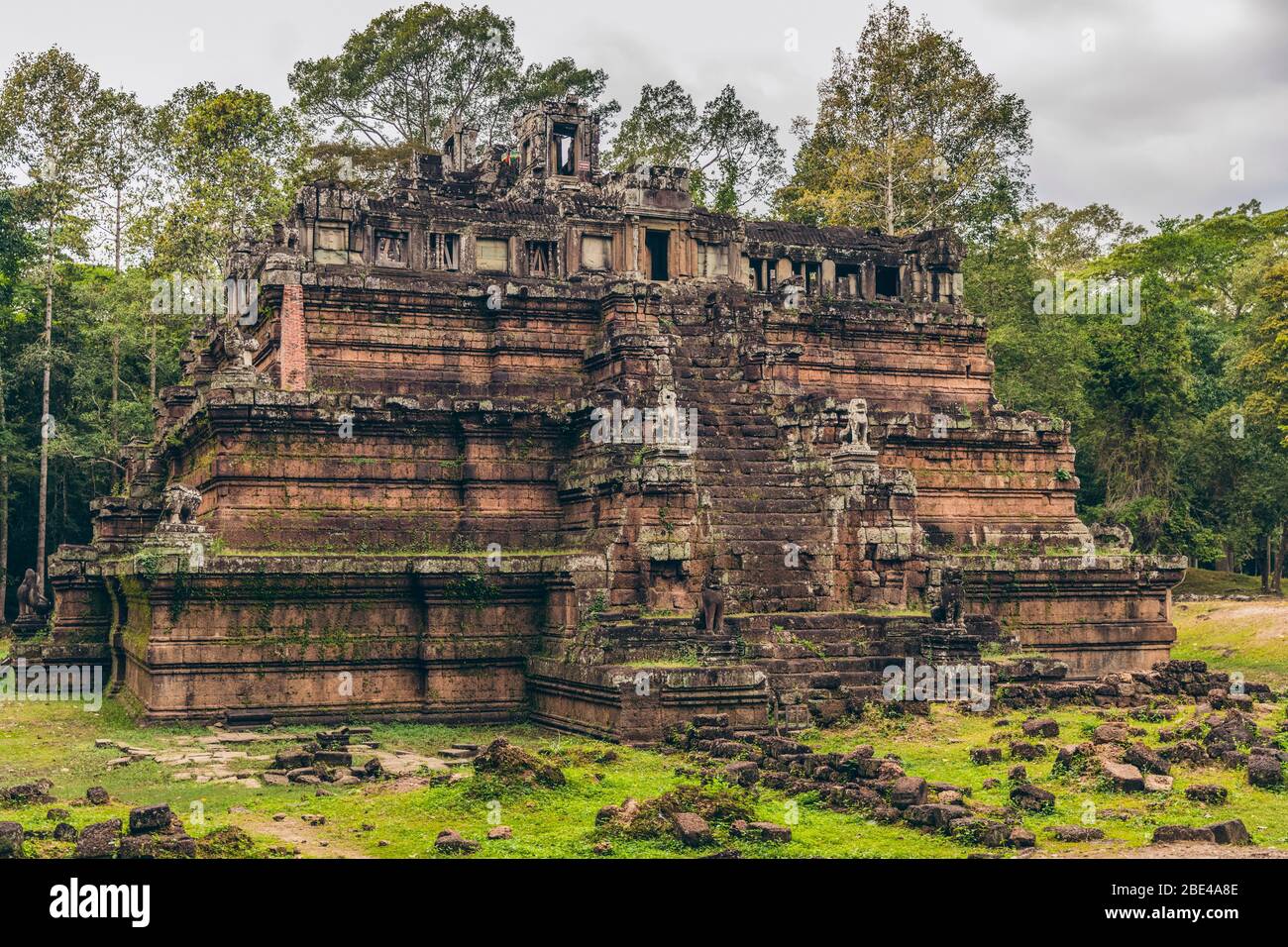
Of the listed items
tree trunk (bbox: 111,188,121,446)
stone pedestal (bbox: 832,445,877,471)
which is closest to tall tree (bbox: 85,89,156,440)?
tree trunk (bbox: 111,188,121,446)

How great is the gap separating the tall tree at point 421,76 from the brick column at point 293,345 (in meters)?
37.5

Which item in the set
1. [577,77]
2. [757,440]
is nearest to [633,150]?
[577,77]

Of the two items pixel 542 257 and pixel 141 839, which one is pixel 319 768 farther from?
pixel 542 257

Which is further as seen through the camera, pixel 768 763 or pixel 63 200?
pixel 63 200

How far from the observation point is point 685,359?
32.8 meters

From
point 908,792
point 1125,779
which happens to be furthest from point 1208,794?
point 908,792

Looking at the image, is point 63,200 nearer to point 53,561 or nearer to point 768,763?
point 53,561

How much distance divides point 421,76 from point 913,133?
24413 mm

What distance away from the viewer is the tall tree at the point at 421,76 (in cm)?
6688

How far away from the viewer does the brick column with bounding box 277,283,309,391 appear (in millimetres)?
30938

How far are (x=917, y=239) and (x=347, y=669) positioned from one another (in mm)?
21489

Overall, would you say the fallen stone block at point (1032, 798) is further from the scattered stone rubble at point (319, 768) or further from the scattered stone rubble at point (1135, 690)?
the scattered stone rubble at point (1135, 690)

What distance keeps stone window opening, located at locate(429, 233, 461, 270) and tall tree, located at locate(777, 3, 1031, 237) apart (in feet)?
78.7

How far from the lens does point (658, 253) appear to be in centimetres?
3650
